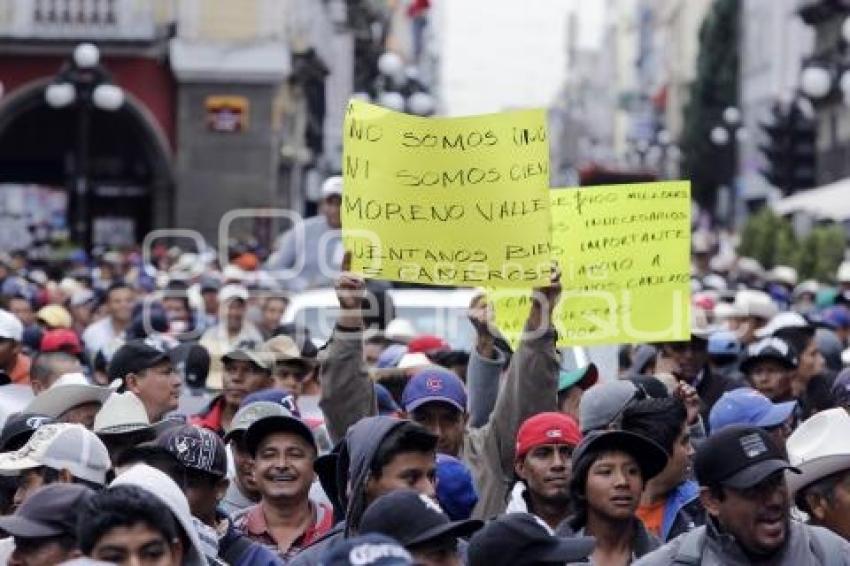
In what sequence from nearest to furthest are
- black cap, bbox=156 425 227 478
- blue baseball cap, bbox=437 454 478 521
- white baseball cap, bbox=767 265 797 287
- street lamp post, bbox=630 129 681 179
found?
1. black cap, bbox=156 425 227 478
2. blue baseball cap, bbox=437 454 478 521
3. white baseball cap, bbox=767 265 797 287
4. street lamp post, bbox=630 129 681 179

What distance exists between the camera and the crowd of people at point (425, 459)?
6.60 meters

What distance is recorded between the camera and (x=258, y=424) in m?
8.55

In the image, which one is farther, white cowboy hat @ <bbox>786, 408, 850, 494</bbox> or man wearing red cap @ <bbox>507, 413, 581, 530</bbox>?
man wearing red cap @ <bbox>507, 413, 581, 530</bbox>

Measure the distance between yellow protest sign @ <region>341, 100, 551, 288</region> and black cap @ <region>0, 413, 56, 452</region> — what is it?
1.39m

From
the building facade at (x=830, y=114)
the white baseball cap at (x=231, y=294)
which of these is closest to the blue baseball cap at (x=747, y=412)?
the white baseball cap at (x=231, y=294)

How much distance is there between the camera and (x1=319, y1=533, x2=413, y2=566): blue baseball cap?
526 centimetres

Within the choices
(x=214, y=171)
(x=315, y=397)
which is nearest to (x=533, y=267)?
(x=315, y=397)

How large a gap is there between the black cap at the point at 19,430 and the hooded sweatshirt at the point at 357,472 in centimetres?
168

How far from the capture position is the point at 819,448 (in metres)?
7.86

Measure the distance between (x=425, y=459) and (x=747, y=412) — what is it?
86.2 inches

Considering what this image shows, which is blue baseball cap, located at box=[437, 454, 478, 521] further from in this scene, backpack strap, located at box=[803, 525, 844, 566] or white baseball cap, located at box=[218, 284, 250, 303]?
white baseball cap, located at box=[218, 284, 250, 303]

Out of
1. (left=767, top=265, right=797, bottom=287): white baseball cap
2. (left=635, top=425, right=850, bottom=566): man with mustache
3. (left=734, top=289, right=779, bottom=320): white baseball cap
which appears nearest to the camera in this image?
(left=635, top=425, right=850, bottom=566): man with mustache

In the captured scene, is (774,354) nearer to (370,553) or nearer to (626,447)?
(626,447)

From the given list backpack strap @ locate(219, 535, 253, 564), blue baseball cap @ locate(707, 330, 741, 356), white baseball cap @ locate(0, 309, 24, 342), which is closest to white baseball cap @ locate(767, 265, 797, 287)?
blue baseball cap @ locate(707, 330, 741, 356)
